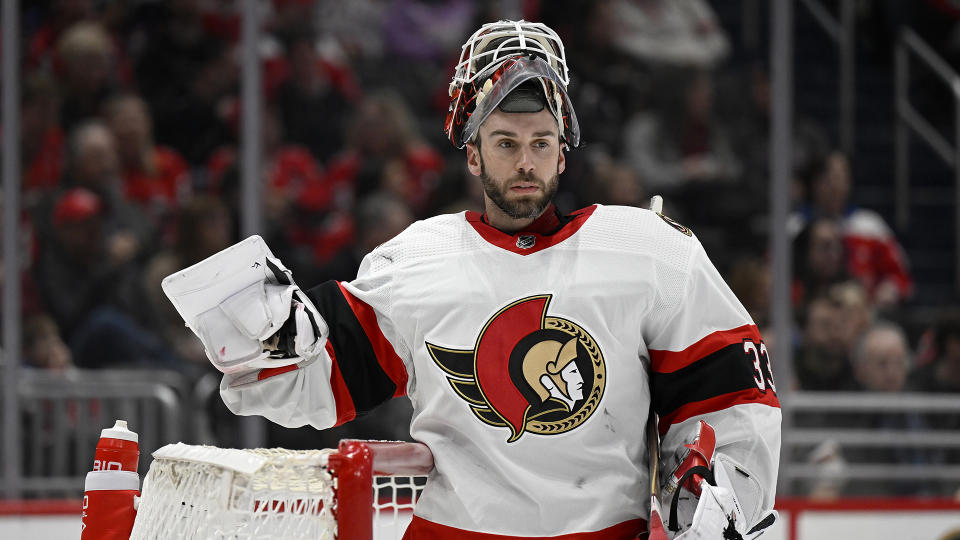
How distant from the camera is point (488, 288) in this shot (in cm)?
170

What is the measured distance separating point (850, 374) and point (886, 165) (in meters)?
1.90

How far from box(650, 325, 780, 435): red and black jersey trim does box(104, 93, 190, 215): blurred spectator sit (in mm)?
4000

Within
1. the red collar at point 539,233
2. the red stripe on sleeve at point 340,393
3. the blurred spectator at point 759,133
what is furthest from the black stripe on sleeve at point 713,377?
the blurred spectator at point 759,133

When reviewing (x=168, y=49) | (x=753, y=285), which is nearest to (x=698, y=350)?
(x=753, y=285)

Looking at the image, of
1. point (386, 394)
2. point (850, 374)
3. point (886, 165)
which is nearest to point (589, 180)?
point (850, 374)

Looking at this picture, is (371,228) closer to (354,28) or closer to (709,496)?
(354,28)

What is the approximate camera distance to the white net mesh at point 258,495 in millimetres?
1474

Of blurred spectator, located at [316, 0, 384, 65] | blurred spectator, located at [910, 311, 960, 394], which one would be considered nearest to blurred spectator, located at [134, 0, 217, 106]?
blurred spectator, located at [316, 0, 384, 65]

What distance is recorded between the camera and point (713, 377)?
1654 mm

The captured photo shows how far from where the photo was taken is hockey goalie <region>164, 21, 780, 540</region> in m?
1.63

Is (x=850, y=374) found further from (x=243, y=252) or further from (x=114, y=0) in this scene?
(x=114, y=0)

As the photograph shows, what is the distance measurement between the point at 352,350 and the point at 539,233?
333 millimetres

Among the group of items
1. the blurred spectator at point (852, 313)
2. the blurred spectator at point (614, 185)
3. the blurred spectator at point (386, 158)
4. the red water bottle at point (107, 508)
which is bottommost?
the red water bottle at point (107, 508)

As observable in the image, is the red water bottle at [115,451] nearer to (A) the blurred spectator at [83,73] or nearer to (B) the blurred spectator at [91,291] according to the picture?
(B) the blurred spectator at [91,291]
